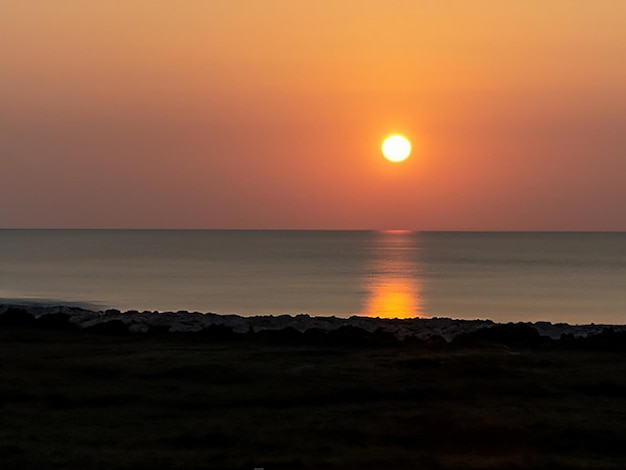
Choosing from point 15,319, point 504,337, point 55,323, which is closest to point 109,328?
point 55,323

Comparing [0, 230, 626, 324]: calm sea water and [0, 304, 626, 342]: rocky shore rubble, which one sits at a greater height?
[0, 230, 626, 324]: calm sea water

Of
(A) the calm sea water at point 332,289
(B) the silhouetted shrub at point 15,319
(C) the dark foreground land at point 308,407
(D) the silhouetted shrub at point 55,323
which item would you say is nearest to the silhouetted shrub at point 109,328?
(D) the silhouetted shrub at point 55,323

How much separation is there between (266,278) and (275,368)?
97.9 metres

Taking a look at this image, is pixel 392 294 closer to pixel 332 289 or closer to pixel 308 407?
pixel 332 289

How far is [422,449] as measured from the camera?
60.9ft

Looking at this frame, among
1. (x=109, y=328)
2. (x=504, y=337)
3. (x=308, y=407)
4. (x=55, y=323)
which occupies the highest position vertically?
(x=504, y=337)

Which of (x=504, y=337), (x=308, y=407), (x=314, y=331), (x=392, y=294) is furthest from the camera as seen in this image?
(x=392, y=294)

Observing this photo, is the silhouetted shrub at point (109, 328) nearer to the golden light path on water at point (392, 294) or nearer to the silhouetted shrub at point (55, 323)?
the silhouetted shrub at point (55, 323)

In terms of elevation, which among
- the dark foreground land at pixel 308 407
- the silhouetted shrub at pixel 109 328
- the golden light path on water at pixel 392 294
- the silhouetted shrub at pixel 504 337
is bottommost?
the dark foreground land at pixel 308 407

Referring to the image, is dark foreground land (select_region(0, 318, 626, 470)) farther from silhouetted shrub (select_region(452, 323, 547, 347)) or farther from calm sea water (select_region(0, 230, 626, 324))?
calm sea water (select_region(0, 230, 626, 324))

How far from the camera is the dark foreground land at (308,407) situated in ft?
59.1

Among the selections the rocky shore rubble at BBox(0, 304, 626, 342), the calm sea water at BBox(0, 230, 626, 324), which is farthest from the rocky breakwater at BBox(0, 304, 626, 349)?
the calm sea water at BBox(0, 230, 626, 324)

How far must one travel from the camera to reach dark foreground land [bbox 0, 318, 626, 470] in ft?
59.1

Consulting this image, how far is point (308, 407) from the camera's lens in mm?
22297
